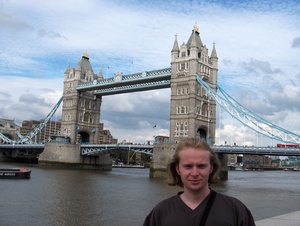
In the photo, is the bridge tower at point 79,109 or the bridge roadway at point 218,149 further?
the bridge tower at point 79,109

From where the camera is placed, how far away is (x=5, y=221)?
38.2 feet

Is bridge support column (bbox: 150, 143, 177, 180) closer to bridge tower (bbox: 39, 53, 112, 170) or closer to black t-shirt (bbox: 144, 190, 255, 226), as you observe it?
bridge tower (bbox: 39, 53, 112, 170)

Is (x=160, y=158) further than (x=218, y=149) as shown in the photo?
Yes

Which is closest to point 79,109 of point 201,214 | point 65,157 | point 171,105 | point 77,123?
point 77,123

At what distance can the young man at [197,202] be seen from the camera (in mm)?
2322

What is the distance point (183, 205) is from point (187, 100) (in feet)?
127

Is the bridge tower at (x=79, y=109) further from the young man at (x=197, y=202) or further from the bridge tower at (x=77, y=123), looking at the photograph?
the young man at (x=197, y=202)

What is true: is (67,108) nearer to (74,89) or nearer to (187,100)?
(74,89)

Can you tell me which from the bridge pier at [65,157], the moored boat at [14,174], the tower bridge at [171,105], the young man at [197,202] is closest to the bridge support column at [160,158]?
the tower bridge at [171,105]

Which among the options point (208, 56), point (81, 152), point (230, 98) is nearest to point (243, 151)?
point (230, 98)

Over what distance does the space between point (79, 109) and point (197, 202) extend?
51860mm

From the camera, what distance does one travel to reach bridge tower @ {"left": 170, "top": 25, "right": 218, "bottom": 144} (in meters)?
40.3

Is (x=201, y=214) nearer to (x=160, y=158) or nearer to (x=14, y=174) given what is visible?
(x=14, y=174)

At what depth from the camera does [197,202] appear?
245 centimetres
